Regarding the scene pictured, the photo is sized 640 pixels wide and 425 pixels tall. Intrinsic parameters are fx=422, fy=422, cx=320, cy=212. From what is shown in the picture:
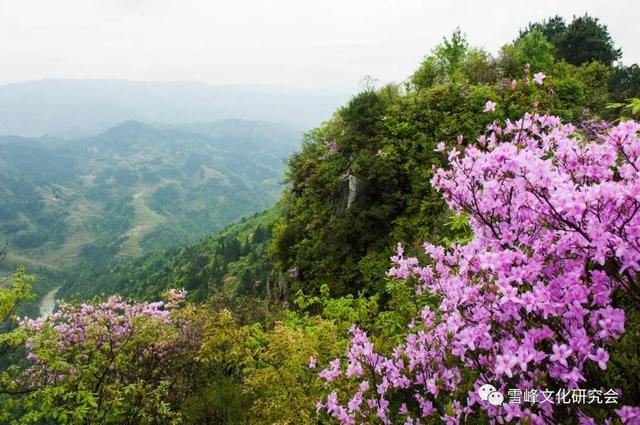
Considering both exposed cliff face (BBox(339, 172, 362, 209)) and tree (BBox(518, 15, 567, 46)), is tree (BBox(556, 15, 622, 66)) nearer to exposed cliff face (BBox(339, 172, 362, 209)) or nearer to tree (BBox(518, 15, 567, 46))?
tree (BBox(518, 15, 567, 46))

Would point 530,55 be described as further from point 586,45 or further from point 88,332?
point 88,332

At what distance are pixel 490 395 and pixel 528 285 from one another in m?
0.85

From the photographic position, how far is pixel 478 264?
3.38 meters

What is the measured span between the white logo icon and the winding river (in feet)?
599

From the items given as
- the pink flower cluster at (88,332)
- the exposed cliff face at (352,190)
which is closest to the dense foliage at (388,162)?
the exposed cliff face at (352,190)

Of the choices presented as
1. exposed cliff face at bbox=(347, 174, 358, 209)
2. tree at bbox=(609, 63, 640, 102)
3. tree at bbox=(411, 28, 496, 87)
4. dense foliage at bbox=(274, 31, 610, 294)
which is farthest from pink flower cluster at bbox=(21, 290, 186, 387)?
tree at bbox=(609, 63, 640, 102)

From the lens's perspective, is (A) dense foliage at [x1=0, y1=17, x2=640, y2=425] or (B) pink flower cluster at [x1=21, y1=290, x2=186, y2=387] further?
(B) pink flower cluster at [x1=21, y1=290, x2=186, y2=387]

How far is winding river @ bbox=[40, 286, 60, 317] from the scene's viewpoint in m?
159

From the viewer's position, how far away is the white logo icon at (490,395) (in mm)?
2812

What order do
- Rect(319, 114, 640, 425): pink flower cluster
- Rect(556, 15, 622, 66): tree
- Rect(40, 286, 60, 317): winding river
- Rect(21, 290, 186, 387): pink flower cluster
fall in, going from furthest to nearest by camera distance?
Rect(40, 286, 60, 317): winding river, Rect(556, 15, 622, 66): tree, Rect(21, 290, 186, 387): pink flower cluster, Rect(319, 114, 640, 425): pink flower cluster

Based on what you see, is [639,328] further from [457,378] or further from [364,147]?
[364,147]

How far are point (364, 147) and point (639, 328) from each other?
14.7m

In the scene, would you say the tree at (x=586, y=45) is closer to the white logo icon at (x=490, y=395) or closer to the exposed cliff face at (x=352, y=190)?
the exposed cliff face at (x=352, y=190)

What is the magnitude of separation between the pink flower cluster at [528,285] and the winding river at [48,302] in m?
182
